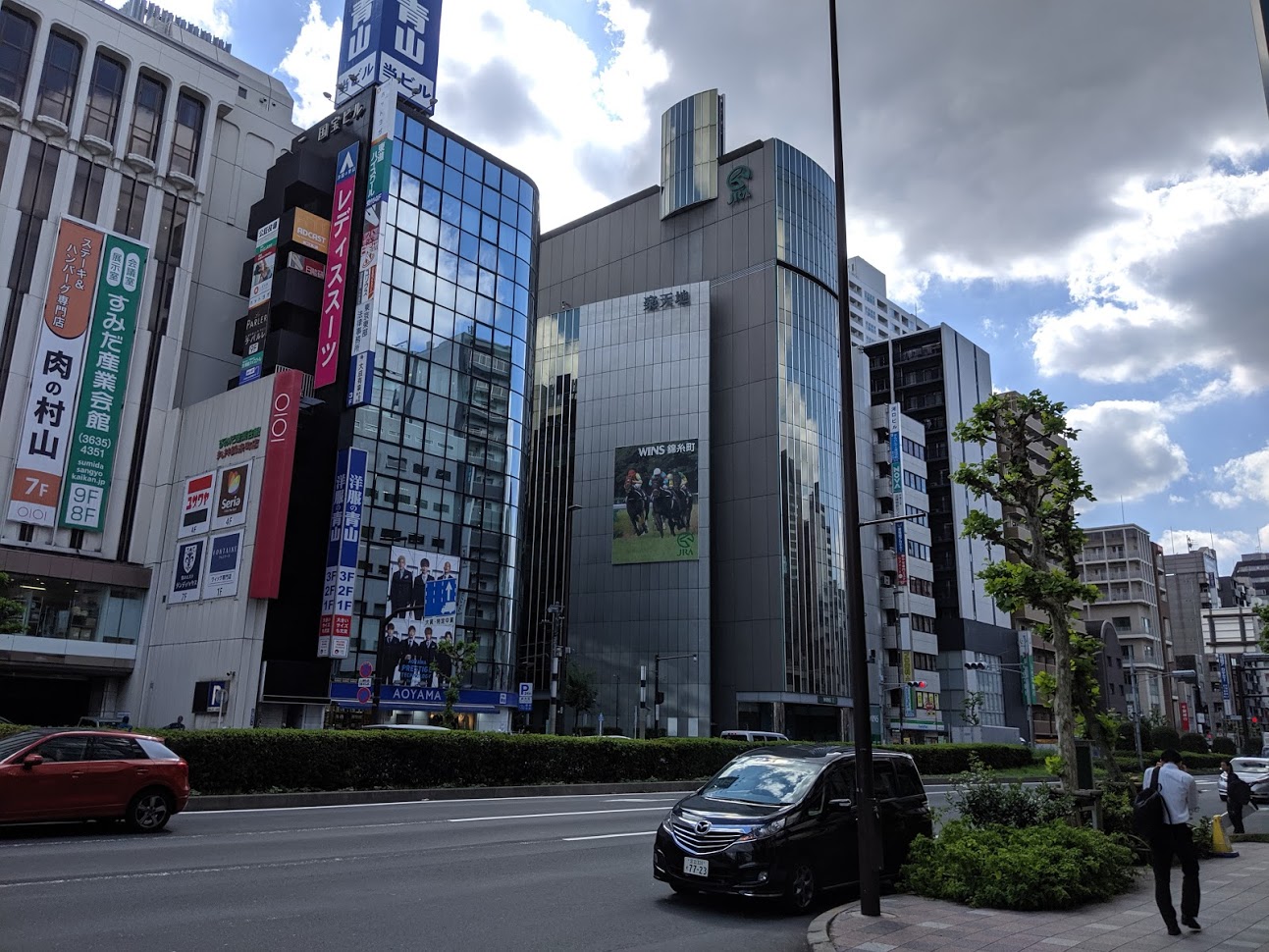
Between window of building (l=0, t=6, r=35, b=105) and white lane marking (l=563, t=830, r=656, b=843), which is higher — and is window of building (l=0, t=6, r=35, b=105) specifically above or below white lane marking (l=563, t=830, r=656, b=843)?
above

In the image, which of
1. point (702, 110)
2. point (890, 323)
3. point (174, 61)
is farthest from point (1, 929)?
point (890, 323)

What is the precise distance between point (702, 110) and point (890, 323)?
229 ft

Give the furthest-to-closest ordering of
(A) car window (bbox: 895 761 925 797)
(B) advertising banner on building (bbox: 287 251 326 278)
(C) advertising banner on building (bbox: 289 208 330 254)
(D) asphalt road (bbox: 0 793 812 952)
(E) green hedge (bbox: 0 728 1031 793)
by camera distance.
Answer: (C) advertising banner on building (bbox: 289 208 330 254)
(B) advertising banner on building (bbox: 287 251 326 278)
(E) green hedge (bbox: 0 728 1031 793)
(A) car window (bbox: 895 761 925 797)
(D) asphalt road (bbox: 0 793 812 952)

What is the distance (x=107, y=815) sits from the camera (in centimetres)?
1345

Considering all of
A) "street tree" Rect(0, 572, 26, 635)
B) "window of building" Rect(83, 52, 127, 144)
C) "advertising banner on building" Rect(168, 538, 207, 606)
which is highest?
"window of building" Rect(83, 52, 127, 144)

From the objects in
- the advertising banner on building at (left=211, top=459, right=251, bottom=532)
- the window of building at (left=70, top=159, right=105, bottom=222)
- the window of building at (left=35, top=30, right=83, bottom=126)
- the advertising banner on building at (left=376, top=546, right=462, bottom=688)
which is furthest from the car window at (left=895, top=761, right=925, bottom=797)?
the window of building at (left=35, top=30, right=83, bottom=126)

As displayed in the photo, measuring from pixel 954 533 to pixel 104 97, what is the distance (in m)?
79.6

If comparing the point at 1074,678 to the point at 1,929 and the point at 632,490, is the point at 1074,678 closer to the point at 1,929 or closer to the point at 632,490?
the point at 1,929

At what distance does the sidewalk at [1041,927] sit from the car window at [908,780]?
1755 mm

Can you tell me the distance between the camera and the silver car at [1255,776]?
98.5 feet

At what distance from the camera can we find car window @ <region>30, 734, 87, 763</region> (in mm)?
12891

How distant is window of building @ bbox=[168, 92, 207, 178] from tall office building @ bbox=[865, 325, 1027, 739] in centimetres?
6859

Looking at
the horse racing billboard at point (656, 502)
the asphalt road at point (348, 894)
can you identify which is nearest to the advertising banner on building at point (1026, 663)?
the horse racing billboard at point (656, 502)

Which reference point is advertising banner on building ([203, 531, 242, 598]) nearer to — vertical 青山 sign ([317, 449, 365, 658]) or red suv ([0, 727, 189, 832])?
vertical 青山 sign ([317, 449, 365, 658])
